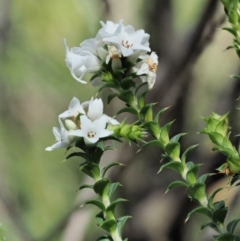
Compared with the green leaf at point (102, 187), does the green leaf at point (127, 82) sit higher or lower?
higher

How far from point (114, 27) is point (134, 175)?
2.10 ft

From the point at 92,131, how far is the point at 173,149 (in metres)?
0.13

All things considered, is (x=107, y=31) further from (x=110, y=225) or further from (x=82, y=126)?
(x=110, y=225)

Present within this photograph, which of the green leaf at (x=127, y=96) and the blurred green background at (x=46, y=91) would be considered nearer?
the green leaf at (x=127, y=96)

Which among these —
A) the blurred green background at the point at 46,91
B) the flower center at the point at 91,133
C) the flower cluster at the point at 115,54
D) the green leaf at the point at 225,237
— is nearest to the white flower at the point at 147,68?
the flower cluster at the point at 115,54

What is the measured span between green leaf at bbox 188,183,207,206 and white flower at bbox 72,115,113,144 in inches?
5.5

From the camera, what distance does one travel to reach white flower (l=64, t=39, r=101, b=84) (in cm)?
59

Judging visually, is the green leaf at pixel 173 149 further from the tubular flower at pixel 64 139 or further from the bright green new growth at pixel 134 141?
the tubular flower at pixel 64 139

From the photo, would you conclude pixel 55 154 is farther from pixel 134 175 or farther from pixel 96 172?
pixel 96 172

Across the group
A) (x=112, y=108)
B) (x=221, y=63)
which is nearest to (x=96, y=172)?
(x=112, y=108)

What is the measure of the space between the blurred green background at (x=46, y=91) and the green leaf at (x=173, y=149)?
58cm

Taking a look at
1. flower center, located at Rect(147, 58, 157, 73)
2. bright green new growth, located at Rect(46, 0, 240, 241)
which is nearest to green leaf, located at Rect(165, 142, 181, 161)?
bright green new growth, located at Rect(46, 0, 240, 241)

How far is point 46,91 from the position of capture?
3.91 ft

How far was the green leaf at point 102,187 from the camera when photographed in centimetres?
58
